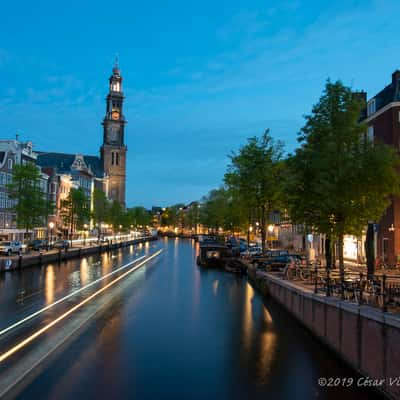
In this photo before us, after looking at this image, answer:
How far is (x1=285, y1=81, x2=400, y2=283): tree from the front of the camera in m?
25.2

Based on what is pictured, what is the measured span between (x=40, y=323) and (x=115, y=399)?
10318 millimetres

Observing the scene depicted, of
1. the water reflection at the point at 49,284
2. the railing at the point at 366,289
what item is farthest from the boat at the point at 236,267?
the railing at the point at 366,289

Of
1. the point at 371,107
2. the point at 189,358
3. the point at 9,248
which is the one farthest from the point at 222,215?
the point at 189,358

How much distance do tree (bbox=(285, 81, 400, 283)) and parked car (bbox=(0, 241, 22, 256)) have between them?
1563 inches

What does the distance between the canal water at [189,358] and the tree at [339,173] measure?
6.90 m

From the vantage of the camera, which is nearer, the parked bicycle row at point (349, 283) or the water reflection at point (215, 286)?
the parked bicycle row at point (349, 283)

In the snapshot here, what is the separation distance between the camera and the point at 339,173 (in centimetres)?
2517

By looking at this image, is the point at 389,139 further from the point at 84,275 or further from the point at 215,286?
the point at 84,275

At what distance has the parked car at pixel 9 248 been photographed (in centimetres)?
5400

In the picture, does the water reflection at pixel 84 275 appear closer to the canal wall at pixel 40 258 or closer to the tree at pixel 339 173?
the canal wall at pixel 40 258

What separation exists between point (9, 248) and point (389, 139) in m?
46.3

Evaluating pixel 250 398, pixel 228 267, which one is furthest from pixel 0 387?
pixel 228 267

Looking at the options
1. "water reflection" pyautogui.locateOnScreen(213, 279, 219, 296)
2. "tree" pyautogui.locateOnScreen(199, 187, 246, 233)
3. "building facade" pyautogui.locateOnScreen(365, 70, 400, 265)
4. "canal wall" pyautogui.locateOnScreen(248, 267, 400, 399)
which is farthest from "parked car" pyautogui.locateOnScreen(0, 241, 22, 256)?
"building facade" pyautogui.locateOnScreen(365, 70, 400, 265)

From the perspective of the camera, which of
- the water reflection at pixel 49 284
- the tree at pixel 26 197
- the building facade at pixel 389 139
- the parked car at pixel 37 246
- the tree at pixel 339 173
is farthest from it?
the parked car at pixel 37 246
